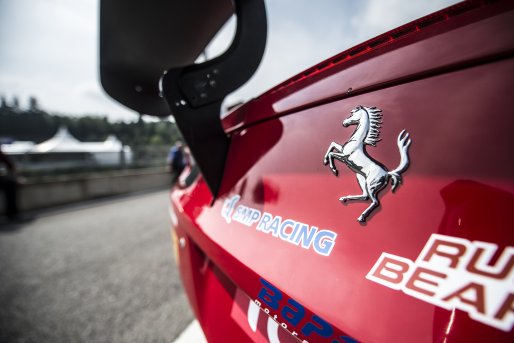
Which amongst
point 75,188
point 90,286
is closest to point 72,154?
point 75,188

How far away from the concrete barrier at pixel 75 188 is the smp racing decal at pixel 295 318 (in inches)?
292

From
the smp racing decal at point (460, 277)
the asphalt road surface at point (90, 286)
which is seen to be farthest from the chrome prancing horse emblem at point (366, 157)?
the asphalt road surface at point (90, 286)

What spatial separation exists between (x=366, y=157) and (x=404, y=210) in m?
0.13

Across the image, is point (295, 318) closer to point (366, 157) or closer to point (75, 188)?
point (366, 157)

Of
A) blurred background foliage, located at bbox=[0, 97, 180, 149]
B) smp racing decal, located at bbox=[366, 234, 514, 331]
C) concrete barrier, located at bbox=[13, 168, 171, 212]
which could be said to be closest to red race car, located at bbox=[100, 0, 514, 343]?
smp racing decal, located at bbox=[366, 234, 514, 331]

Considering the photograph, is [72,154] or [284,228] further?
[72,154]

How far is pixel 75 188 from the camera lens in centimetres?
753

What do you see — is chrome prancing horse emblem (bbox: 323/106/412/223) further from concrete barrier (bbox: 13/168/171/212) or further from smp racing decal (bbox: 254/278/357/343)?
concrete barrier (bbox: 13/168/171/212)

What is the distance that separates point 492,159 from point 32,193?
8.41 metres

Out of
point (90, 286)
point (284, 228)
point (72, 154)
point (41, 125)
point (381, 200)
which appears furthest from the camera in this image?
point (41, 125)

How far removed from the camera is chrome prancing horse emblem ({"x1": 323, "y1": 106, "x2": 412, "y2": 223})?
1.75ft

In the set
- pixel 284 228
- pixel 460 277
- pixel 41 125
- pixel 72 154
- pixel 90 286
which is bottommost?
pixel 41 125

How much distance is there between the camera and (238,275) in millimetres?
721

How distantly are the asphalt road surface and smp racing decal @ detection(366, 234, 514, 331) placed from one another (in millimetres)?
1819
